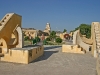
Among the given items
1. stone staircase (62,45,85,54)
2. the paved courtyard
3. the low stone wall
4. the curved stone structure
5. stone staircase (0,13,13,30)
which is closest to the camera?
the paved courtyard

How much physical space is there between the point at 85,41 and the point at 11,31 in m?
8.03

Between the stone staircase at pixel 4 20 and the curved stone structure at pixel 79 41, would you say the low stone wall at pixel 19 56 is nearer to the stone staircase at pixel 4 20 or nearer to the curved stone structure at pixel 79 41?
the stone staircase at pixel 4 20

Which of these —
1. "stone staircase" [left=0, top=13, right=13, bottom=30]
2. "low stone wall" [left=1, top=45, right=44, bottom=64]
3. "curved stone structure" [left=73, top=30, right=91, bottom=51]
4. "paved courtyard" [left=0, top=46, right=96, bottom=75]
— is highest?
"stone staircase" [left=0, top=13, right=13, bottom=30]

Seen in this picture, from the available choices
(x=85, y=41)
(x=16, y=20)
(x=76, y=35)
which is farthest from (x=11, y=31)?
(x=85, y=41)

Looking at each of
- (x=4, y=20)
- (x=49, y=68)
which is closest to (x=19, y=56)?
(x=49, y=68)

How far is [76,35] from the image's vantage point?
13.7m

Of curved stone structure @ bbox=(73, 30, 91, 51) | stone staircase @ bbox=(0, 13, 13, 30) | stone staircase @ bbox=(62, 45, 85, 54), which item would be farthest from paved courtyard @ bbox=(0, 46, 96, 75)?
curved stone structure @ bbox=(73, 30, 91, 51)

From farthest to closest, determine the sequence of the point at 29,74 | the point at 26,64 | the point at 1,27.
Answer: the point at 1,27 < the point at 26,64 < the point at 29,74

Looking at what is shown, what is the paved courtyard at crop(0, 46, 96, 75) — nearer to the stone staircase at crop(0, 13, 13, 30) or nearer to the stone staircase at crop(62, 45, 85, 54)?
the stone staircase at crop(0, 13, 13, 30)

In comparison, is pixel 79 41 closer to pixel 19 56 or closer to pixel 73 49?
pixel 73 49

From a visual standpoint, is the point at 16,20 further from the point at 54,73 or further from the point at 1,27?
the point at 54,73

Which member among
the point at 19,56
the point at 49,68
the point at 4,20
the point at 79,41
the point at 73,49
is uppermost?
the point at 4,20

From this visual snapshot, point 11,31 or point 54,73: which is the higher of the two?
point 11,31

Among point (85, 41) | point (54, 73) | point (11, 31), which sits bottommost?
point (54, 73)
